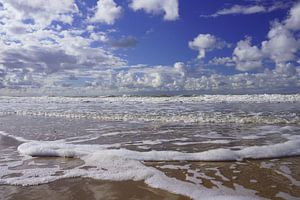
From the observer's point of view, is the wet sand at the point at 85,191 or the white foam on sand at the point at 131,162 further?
the white foam on sand at the point at 131,162

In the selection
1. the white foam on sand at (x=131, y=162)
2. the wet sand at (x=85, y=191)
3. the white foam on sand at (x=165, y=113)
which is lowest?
the wet sand at (x=85, y=191)

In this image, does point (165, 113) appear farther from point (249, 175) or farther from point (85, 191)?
point (85, 191)

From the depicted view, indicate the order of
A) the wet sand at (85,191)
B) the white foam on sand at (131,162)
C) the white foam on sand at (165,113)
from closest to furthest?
the wet sand at (85,191), the white foam on sand at (131,162), the white foam on sand at (165,113)

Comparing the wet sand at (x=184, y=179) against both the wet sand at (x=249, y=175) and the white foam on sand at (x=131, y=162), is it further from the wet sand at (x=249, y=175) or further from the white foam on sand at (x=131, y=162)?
the white foam on sand at (x=131, y=162)

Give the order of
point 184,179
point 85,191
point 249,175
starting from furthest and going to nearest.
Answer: point 249,175 < point 184,179 < point 85,191

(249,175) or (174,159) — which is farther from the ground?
(174,159)

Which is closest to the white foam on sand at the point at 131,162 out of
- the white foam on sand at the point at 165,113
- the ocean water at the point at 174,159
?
the ocean water at the point at 174,159

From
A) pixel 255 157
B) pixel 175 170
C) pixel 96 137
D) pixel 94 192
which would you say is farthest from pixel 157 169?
pixel 96 137

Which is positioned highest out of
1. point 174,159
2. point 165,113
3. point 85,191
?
point 165,113

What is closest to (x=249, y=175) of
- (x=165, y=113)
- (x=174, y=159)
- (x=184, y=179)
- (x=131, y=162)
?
(x=184, y=179)

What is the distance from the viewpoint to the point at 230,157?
683 cm

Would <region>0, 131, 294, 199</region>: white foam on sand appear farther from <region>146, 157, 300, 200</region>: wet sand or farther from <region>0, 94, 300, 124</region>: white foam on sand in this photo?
<region>0, 94, 300, 124</region>: white foam on sand

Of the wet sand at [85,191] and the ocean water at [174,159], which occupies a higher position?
the ocean water at [174,159]

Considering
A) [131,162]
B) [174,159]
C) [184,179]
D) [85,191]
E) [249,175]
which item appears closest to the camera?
[85,191]
